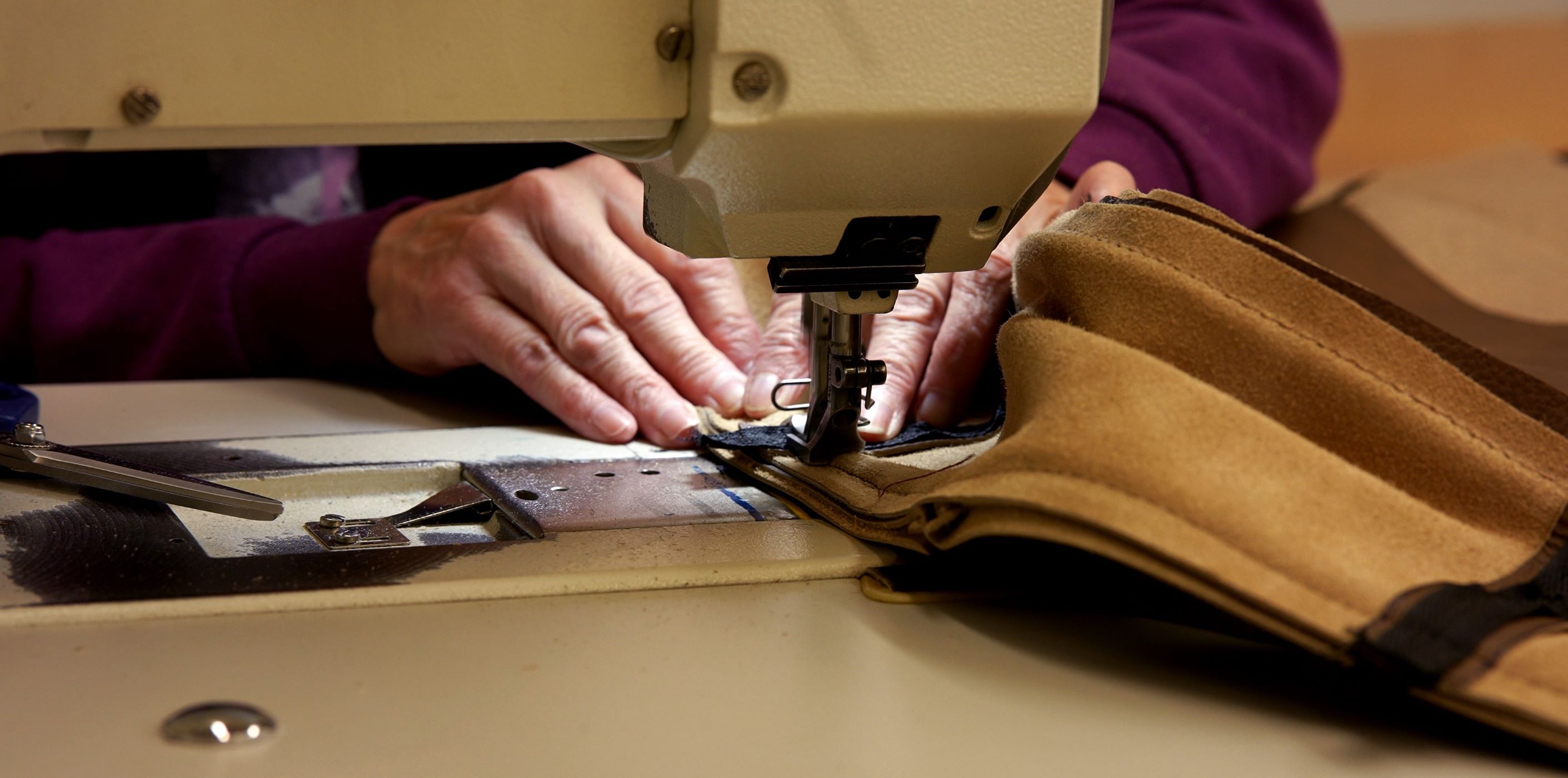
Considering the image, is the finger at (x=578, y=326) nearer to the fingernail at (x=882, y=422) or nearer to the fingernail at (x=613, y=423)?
the fingernail at (x=613, y=423)

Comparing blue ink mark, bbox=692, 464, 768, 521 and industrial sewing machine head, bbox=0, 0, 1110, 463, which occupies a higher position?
industrial sewing machine head, bbox=0, 0, 1110, 463

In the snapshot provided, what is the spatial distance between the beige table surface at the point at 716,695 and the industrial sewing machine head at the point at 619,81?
0.74 ft

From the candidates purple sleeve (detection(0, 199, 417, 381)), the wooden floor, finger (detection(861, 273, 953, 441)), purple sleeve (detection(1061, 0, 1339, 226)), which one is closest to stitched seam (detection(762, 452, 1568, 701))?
finger (detection(861, 273, 953, 441))

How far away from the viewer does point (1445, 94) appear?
2447mm

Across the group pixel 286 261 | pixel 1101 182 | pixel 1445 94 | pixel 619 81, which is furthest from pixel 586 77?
pixel 1445 94

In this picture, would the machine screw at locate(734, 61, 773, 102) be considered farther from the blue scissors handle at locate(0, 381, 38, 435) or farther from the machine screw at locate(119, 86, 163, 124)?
the blue scissors handle at locate(0, 381, 38, 435)

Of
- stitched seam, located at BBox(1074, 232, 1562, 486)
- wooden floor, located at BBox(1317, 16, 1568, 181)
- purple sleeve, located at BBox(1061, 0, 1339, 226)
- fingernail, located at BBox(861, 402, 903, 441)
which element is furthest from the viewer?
wooden floor, located at BBox(1317, 16, 1568, 181)

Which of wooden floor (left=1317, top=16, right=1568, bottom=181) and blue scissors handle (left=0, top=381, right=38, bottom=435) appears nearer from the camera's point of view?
blue scissors handle (left=0, top=381, right=38, bottom=435)

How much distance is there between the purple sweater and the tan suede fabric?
592mm

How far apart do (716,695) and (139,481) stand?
0.37 meters

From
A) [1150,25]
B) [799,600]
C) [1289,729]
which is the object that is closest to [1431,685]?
[1289,729]

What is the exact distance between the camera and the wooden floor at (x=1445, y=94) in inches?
93.7

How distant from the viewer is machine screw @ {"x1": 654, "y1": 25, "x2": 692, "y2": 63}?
63 cm

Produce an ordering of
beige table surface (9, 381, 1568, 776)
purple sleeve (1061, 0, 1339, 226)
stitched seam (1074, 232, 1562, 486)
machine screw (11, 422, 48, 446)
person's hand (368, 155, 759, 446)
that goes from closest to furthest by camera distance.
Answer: beige table surface (9, 381, 1568, 776) → stitched seam (1074, 232, 1562, 486) → machine screw (11, 422, 48, 446) → person's hand (368, 155, 759, 446) → purple sleeve (1061, 0, 1339, 226)
